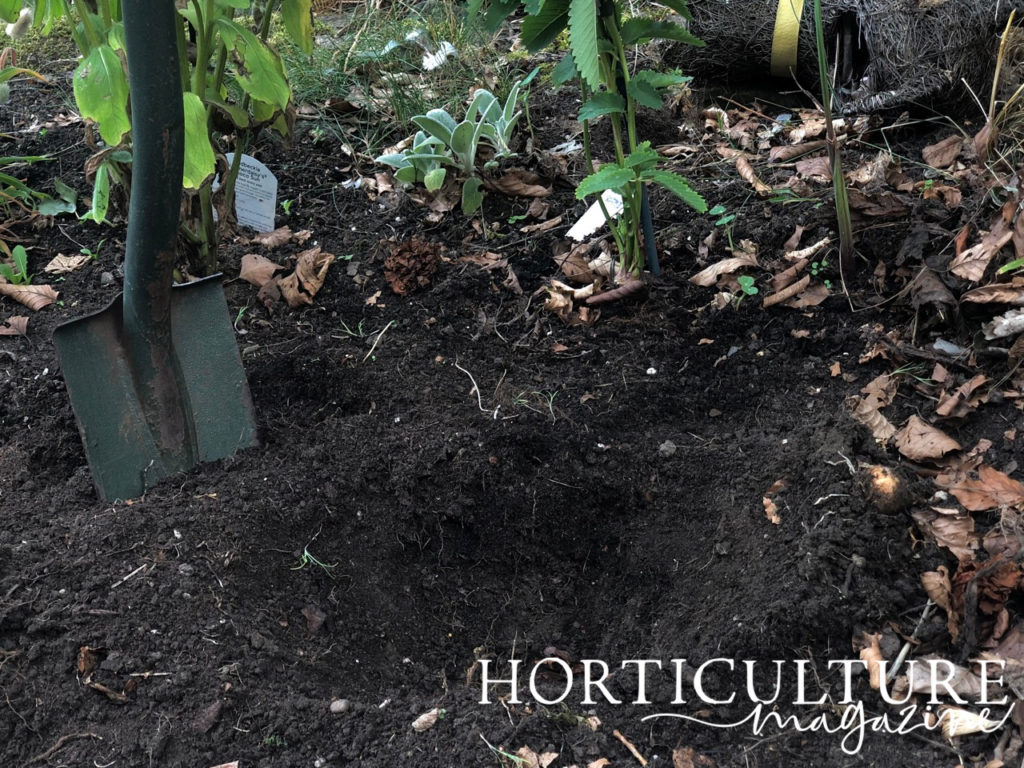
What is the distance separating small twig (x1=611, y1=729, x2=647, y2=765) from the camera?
4.92 ft

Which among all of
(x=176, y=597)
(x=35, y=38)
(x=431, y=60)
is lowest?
(x=176, y=597)

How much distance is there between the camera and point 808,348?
7.64 feet

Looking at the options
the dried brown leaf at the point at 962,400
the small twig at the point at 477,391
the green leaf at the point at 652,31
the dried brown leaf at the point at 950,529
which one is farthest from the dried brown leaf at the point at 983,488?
the green leaf at the point at 652,31

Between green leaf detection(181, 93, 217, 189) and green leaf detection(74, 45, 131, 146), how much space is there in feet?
0.50

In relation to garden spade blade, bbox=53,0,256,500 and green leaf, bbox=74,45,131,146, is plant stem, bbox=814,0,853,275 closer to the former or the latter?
garden spade blade, bbox=53,0,256,500

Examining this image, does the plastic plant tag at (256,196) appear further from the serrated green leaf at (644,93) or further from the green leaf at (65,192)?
the serrated green leaf at (644,93)

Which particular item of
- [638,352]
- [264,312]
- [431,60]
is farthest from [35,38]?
[638,352]

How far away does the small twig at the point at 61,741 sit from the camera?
1.52 metres

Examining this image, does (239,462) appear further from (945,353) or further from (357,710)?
(945,353)

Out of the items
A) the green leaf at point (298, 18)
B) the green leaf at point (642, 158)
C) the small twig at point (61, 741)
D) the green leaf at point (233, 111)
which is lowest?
the small twig at point (61, 741)

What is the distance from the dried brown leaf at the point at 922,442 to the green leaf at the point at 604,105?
1029mm

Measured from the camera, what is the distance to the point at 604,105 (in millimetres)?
2199

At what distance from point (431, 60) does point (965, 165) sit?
6.97 ft

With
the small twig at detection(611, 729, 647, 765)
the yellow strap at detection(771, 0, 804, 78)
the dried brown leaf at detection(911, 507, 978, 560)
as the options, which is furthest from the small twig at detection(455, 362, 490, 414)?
the yellow strap at detection(771, 0, 804, 78)
